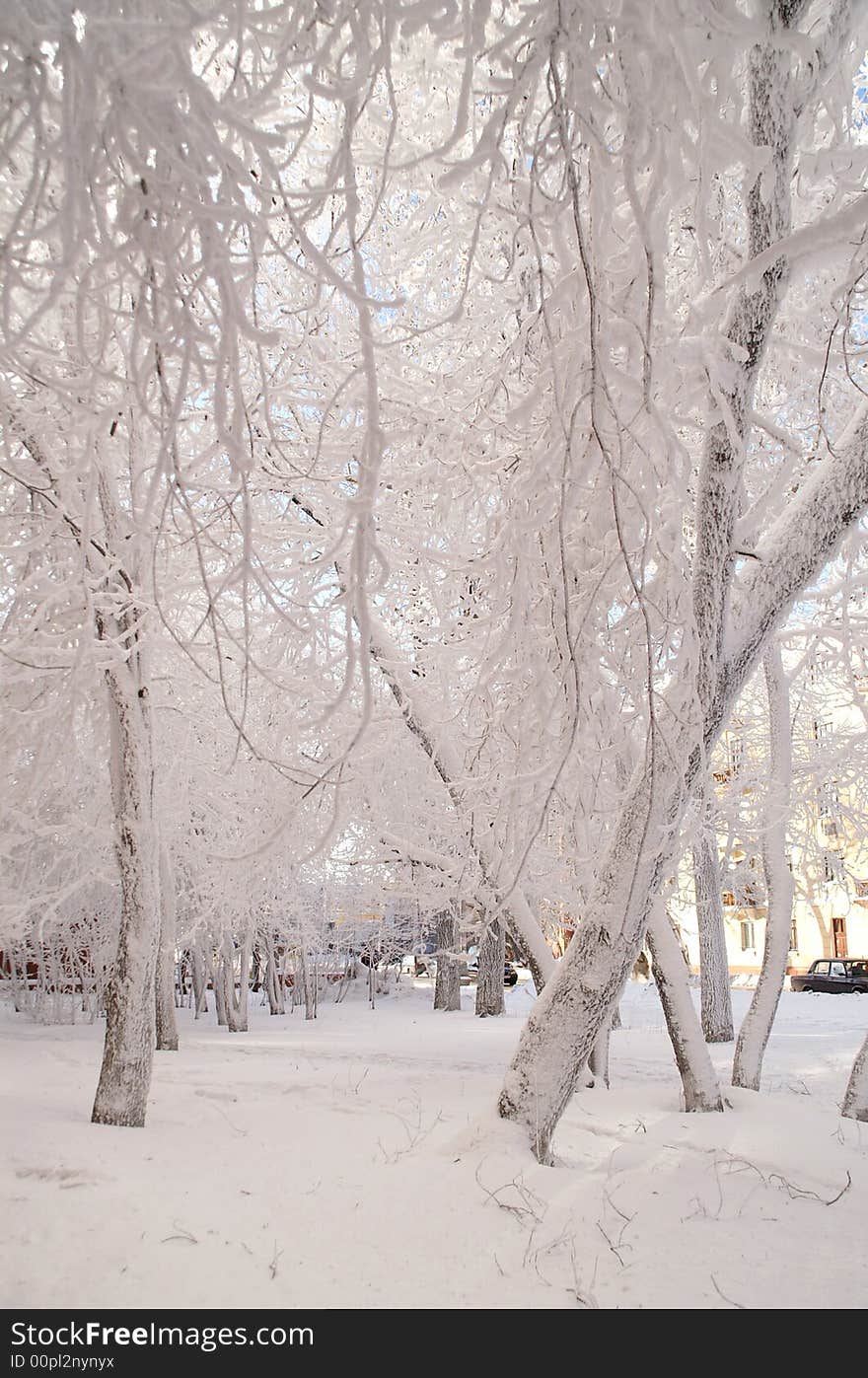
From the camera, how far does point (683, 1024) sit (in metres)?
6.40

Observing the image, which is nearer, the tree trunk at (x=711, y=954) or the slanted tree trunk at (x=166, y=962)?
the slanted tree trunk at (x=166, y=962)

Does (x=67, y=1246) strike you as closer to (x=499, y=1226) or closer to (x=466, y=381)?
(x=499, y=1226)

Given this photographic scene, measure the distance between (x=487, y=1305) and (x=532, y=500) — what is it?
271 cm

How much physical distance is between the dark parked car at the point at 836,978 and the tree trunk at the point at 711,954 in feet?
41.9

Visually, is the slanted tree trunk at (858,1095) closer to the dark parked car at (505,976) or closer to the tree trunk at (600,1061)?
the tree trunk at (600,1061)

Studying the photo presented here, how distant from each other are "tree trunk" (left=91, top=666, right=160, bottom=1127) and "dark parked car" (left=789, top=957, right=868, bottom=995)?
23128 millimetres

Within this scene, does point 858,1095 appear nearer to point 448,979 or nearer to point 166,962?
point 166,962

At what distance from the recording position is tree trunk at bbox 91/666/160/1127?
16.8 ft

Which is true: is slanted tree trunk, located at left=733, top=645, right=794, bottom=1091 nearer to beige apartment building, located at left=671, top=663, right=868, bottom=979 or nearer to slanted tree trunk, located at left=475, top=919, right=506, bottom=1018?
beige apartment building, located at left=671, top=663, right=868, bottom=979

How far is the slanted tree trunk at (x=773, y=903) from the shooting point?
7.89 metres

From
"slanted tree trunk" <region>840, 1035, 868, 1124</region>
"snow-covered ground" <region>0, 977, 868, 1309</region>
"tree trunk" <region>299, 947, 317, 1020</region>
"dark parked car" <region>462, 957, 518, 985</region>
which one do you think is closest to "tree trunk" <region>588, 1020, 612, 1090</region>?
"snow-covered ground" <region>0, 977, 868, 1309</region>

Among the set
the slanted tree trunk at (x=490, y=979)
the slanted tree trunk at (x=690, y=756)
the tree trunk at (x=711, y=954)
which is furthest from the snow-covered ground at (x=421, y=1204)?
the slanted tree trunk at (x=490, y=979)

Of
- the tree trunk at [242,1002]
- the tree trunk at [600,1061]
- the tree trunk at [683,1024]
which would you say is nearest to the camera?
the tree trunk at [683,1024]

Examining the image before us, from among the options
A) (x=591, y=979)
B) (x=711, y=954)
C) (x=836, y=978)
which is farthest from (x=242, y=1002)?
(x=836, y=978)
